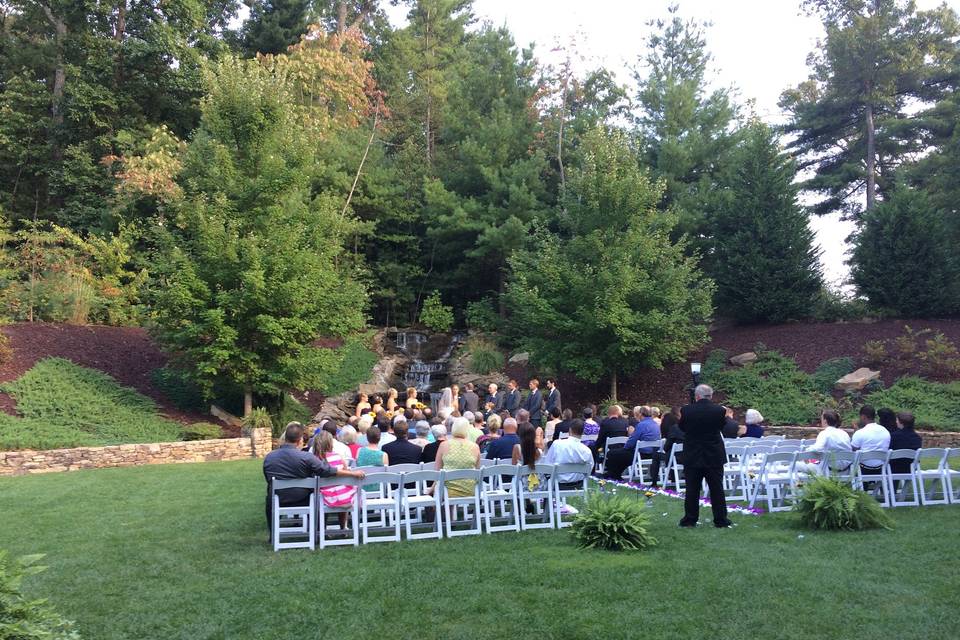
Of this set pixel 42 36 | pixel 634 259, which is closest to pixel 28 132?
pixel 42 36

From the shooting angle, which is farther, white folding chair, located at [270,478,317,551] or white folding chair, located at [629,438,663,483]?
white folding chair, located at [629,438,663,483]

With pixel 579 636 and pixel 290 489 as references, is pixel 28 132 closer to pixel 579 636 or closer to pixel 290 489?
pixel 290 489

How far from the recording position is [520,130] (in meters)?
28.8

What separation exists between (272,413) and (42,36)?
23.9 metres

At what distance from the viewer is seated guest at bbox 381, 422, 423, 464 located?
8.80m

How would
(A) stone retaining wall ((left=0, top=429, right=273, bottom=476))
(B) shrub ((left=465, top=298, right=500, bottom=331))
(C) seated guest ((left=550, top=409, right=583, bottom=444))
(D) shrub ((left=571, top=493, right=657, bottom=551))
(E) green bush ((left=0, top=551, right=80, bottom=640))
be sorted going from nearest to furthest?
(E) green bush ((left=0, top=551, right=80, bottom=640))
(D) shrub ((left=571, top=493, right=657, bottom=551))
(C) seated guest ((left=550, top=409, right=583, bottom=444))
(A) stone retaining wall ((left=0, top=429, right=273, bottom=476))
(B) shrub ((left=465, top=298, right=500, bottom=331))

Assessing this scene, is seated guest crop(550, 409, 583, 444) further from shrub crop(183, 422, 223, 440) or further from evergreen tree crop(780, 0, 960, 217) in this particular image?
evergreen tree crop(780, 0, 960, 217)

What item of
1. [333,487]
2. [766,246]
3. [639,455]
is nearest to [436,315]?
[766,246]

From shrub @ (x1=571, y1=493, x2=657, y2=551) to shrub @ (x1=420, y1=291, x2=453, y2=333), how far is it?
74.0ft

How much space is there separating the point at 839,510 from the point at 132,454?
12674 millimetres

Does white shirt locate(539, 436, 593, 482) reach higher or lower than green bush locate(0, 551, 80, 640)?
higher

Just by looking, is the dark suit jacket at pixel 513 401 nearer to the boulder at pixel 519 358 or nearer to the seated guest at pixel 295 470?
the seated guest at pixel 295 470

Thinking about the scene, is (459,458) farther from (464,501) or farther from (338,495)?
(338,495)

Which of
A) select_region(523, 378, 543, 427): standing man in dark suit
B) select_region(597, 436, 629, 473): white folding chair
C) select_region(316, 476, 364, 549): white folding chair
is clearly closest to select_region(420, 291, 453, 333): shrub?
select_region(523, 378, 543, 427): standing man in dark suit
